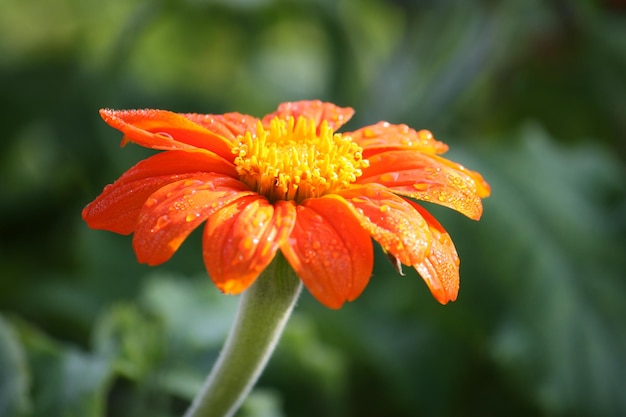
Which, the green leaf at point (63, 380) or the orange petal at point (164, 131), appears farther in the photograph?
the green leaf at point (63, 380)

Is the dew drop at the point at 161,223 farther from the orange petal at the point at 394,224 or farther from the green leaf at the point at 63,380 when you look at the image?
the green leaf at the point at 63,380

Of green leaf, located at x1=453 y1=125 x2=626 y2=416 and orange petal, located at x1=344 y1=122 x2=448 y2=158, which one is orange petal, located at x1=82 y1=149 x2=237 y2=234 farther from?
green leaf, located at x1=453 y1=125 x2=626 y2=416

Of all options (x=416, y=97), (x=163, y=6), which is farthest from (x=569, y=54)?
(x=163, y=6)

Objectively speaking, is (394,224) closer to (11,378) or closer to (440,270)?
(440,270)

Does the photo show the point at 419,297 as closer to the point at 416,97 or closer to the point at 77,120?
the point at 416,97

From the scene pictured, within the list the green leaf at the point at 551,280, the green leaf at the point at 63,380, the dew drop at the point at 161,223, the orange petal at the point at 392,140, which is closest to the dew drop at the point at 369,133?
the orange petal at the point at 392,140

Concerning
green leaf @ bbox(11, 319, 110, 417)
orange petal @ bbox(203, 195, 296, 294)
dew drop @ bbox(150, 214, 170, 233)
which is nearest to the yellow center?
orange petal @ bbox(203, 195, 296, 294)
